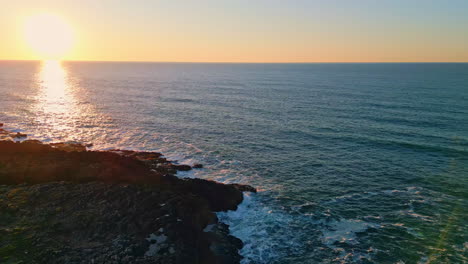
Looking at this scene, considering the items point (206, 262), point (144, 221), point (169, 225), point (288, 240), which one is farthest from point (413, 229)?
point (144, 221)

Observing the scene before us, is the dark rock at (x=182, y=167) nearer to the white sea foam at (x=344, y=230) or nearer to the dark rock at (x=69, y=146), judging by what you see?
the dark rock at (x=69, y=146)

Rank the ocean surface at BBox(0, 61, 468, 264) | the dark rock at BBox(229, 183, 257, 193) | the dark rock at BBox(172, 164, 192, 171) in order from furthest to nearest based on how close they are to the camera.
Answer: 1. the dark rock at BBox(172, 164, 192, 171)
2. the dark rock at BBox(229, 183, 257, 193)
3. the ocean surface at BBox(0, 61, 468, 264)

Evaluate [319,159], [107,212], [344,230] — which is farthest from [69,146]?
[344,230]

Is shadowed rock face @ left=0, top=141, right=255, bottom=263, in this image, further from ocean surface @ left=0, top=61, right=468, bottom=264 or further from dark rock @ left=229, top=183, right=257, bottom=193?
ocean surface @ left=0, top=61, right=468, bottom=264

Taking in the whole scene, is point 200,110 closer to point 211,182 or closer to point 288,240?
point 211,182

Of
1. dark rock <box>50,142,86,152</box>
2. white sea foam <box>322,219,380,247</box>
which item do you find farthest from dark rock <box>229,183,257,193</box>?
dark rock <box>50,142,86,152</box>

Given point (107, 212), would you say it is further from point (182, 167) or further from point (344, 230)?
point (344, 230)

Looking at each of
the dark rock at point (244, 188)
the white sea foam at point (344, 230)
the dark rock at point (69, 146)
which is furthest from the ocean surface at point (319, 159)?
the dark rock at point (69, 146)
